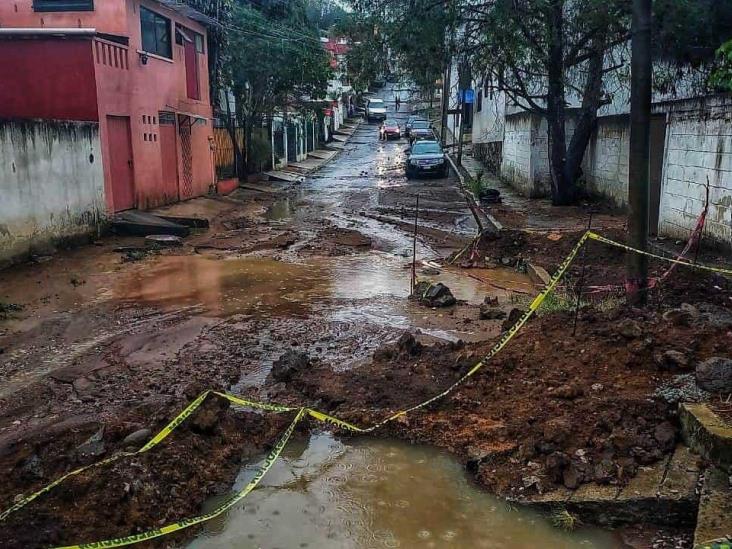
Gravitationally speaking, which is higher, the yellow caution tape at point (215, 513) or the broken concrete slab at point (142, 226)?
the broken concrete slab at point (142, 226)

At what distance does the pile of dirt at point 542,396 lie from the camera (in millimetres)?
4785

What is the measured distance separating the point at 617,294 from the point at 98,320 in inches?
285

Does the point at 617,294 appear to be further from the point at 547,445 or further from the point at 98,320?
the point at 98,320

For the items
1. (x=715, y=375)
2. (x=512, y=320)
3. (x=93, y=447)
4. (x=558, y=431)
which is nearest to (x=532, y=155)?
(x=512, y=320)

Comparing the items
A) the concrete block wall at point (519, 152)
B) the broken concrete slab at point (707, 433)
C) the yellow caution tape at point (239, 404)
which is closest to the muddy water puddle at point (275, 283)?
the yellow caution tape at point (239, 404)

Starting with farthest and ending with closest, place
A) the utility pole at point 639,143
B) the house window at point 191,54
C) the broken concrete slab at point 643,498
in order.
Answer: the house window at point 191,54 → the utility pole at point 639,143 → the broken concrete slab at point 643,498

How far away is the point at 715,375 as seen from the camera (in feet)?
16.5

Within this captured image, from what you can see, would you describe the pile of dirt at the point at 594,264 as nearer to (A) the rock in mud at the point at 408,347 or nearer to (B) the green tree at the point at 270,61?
(A) the rock in mud at the point at 408,347

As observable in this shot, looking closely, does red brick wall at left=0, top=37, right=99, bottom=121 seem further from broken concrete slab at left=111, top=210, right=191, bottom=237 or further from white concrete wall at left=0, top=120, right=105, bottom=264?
broken concrete slab at left=111, top=210, right=191, bottom=237

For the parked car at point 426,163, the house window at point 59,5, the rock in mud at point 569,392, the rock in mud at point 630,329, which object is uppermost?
the house window at point 59,5

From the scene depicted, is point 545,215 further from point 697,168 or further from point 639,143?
point 639,143

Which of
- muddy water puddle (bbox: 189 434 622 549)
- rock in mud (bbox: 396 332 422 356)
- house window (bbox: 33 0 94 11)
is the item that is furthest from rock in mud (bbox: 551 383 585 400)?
house window (bbox: 33 0 94 11)

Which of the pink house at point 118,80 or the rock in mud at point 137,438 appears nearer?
the rock in mud at point 137,438

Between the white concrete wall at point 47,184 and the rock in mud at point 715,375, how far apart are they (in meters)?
11.5
